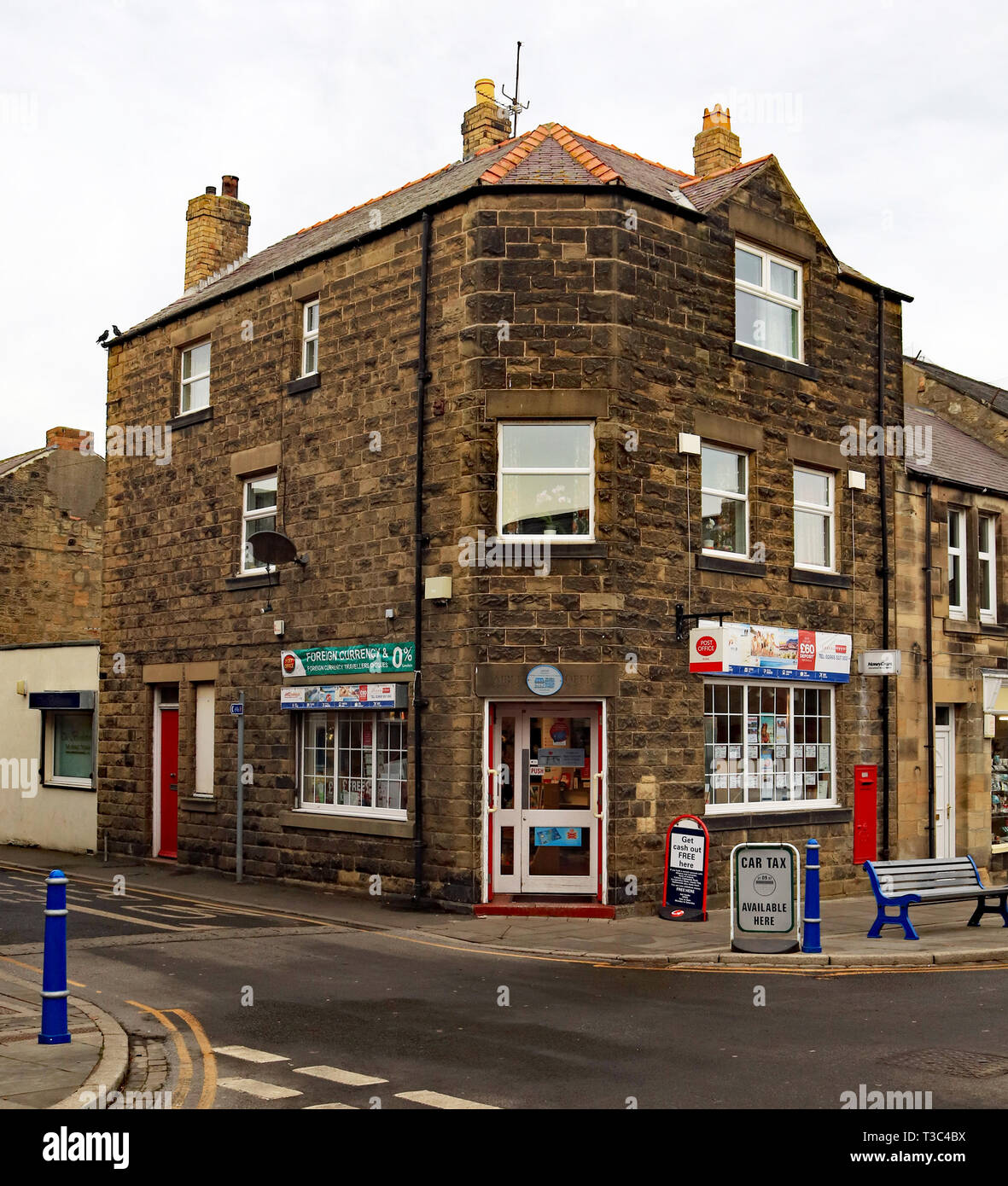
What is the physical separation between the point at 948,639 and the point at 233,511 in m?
11.6

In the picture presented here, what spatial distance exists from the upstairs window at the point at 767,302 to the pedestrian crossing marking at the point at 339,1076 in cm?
1247

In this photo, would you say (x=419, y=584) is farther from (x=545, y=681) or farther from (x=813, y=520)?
(x=813, y=520)

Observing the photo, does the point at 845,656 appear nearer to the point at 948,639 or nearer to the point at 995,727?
the point at 948,639

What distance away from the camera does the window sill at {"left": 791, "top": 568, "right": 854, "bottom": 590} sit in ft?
59.9

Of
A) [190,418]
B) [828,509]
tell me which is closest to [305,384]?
[190,418]

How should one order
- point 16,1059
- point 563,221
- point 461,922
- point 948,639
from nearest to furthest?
point 16,1059, point 461,922, point 563,221, point 948,639

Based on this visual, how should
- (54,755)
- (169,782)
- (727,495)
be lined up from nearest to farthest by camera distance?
1. (727,495)
2. (169,782)
3. (54,755)

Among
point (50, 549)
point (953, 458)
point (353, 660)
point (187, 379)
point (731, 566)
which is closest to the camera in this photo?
point (731, 566)

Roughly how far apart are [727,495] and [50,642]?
1440 centimetres

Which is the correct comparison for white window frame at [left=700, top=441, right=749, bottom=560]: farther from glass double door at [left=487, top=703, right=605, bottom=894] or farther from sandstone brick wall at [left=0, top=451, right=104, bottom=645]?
sandstone brick wall at [left=0, top=451, right=104, bottom=645]

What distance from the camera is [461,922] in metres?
15.0

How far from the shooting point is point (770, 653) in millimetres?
17516

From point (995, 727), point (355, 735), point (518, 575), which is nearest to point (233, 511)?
point (355, 735)
